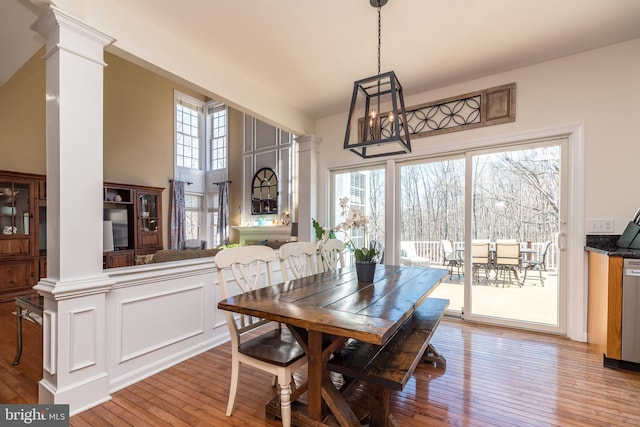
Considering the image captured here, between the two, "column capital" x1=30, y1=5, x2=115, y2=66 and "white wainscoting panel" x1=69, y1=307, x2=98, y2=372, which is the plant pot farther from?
"column capital" x1=30, y1=5, x2=115, y2=66

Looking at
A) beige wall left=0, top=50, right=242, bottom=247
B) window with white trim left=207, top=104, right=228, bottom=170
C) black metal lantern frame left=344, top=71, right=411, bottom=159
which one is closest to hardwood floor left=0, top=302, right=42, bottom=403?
black metal lantern frame left=344, top=71, right=411, bottom=159

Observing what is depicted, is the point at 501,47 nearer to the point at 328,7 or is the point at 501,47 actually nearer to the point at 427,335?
the point at 328,7

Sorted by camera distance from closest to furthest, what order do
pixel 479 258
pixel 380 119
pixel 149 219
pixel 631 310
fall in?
1. pixel 631 310
2. pixel 380 119
3. pixel 479 258
4. pixel 149 219

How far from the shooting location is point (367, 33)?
2.47 meters

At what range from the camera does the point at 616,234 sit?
2629 millimetres

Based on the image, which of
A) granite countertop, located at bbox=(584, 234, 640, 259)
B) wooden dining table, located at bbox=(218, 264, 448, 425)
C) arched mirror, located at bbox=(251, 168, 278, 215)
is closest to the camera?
wooden dining table, located at bbox=(218, 264, 448, 425)

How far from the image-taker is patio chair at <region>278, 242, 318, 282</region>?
2275mm

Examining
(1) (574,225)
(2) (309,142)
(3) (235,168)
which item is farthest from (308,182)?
(3) (235,168)

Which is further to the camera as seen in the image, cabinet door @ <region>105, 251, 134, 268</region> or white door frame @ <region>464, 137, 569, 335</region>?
cabinet door @ <region>105, 251, 134, 268</region>

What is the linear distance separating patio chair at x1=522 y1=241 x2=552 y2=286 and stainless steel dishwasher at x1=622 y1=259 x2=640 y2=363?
843 millimetres

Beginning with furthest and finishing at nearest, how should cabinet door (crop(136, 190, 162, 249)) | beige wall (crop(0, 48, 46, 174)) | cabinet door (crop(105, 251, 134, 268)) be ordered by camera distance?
cabinet door (crop(136, 190, 162, 249)), cabinet door (crop(105, 251, 134, 268)), beige wall (crop(0, 48, 46, 174))

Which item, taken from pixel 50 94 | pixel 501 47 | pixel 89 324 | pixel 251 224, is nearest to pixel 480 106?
pixel 501 47

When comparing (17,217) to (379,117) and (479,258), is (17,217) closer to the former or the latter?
(379,117)

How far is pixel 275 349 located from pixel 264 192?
5549 mm
